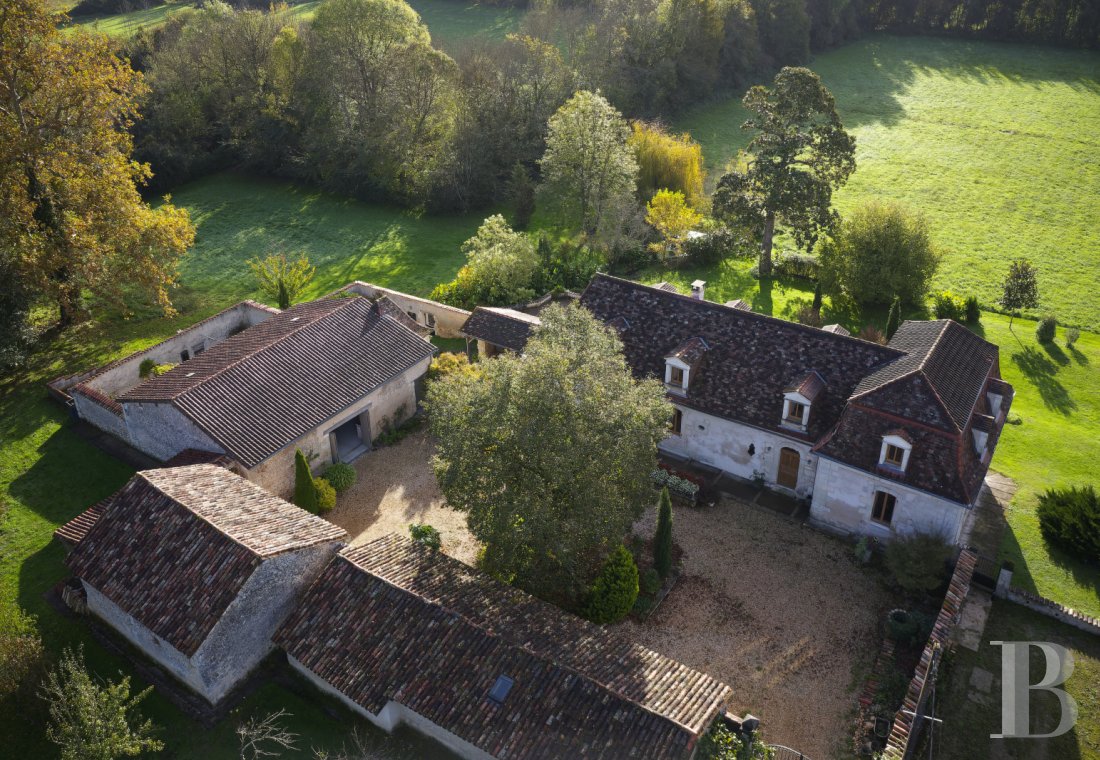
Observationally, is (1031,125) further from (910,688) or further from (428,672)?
(428,672)

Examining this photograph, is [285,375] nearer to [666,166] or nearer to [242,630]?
[242,630]

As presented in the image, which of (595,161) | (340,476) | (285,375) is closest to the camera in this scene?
(340,476)

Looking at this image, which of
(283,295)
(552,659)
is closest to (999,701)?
(552,659)

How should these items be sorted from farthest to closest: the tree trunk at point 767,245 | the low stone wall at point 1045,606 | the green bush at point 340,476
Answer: the tree trunk at point 767,245 < the green bush at point 340,476 < the low stone wall at point 1045,606

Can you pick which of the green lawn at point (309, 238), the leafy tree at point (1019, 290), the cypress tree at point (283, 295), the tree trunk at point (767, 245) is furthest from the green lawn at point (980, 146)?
the cypress tree at point (283, 295)

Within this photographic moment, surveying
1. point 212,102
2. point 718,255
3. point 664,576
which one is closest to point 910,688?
point 664,576

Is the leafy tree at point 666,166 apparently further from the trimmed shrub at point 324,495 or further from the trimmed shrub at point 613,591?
the trimmed shrub at point 613,591
